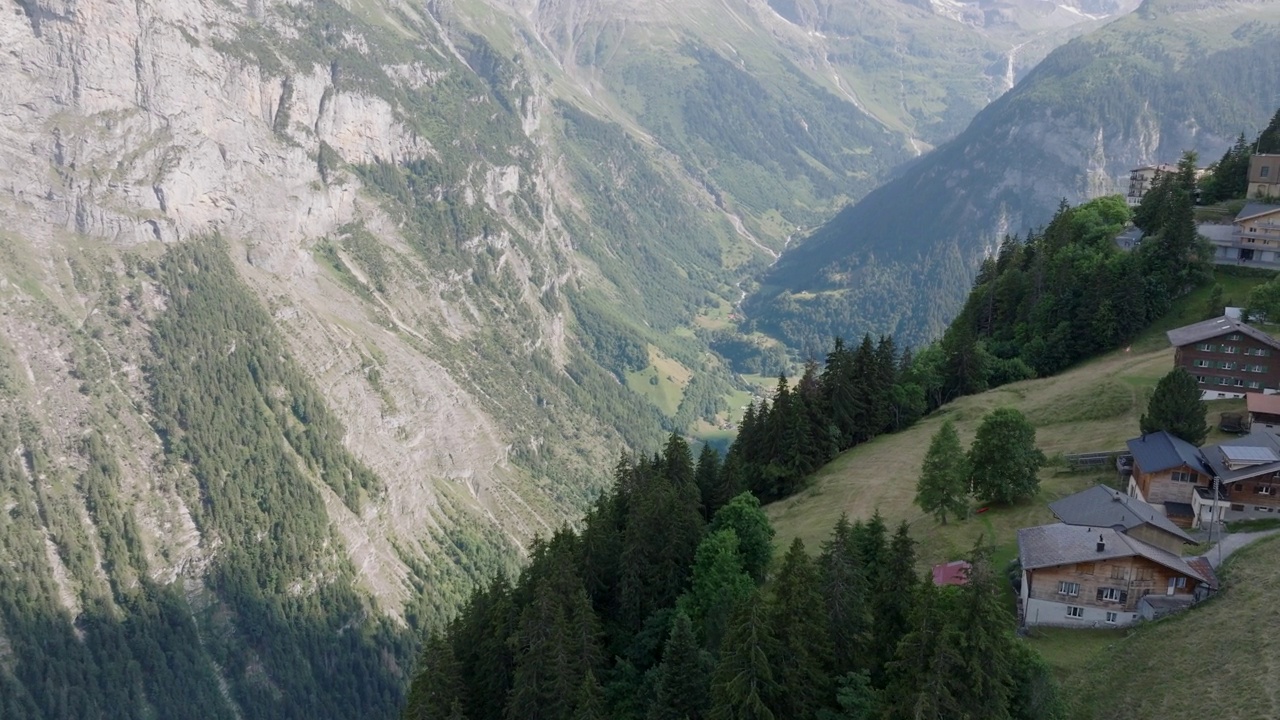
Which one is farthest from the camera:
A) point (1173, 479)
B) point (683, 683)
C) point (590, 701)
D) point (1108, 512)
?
point (1173, 479)

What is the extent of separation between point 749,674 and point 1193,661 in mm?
20413

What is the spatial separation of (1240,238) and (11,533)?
20019 cm

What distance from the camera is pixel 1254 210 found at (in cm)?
10662

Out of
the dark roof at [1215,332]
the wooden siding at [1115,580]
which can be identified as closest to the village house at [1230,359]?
the dark roof at [1215,332]

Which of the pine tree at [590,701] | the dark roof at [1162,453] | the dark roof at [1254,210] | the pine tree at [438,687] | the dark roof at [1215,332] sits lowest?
the pine tree at [438,687]

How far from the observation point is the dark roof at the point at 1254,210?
104188 mm

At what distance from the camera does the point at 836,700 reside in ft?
144

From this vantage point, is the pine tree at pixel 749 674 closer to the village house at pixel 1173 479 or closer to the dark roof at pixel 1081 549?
the dark roof at pixel 1081 549

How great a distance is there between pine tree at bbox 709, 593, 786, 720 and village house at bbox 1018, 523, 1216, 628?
1604 centimetres

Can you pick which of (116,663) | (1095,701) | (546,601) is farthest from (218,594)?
(1095,701)

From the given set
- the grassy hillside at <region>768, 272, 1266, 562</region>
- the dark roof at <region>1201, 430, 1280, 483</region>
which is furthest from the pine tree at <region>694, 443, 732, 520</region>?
the dark roof at <region>1201, 430, 1280, 483</region>

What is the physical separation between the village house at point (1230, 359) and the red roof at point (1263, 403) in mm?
6431

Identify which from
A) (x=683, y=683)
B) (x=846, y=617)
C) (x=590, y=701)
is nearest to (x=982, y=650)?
(x=846, y=617)

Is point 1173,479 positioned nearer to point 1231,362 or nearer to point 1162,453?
point 1162,453
